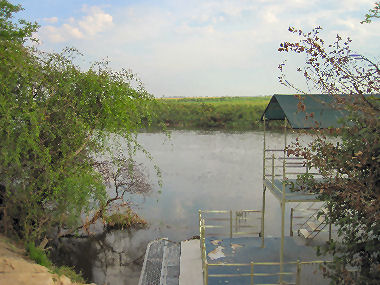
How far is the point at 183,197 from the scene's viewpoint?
75.0 feet

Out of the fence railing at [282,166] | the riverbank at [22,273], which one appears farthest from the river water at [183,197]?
the fence railing at [282,166]

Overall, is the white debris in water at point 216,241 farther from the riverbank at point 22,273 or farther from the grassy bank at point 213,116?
the grassy bank at point 213,116

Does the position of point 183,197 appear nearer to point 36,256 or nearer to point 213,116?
point 36,256

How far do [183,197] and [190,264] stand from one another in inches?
465

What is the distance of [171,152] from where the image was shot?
33688mm

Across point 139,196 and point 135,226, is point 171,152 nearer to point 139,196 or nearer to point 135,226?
point 139,196

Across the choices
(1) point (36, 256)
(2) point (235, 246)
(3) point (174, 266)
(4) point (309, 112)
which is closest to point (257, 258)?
(2) point (235, 246)

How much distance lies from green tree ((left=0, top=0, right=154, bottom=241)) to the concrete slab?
3.25 m

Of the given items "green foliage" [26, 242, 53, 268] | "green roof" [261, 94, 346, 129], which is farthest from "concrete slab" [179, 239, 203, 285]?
"green roof" [261, 94, 346, 129]

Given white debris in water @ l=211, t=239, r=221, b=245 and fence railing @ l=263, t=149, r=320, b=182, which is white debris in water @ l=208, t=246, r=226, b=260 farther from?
fence railing @ l=263, t=149, r=320, b=182

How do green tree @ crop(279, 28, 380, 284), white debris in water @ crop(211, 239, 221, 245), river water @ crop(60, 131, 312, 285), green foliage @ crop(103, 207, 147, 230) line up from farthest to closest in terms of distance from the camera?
green foliage @ crop(103, 207, 147, 230), river water @ crop(60, 131, 312, 285), white debris in water @ crop(211, 239, 221, 245), green tree @ crop(279, 28, 380, 284)

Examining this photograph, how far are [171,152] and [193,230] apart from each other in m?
15.8

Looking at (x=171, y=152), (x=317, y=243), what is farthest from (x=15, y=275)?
(x=171, y=152)

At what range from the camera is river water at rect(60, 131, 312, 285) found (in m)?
15.8
